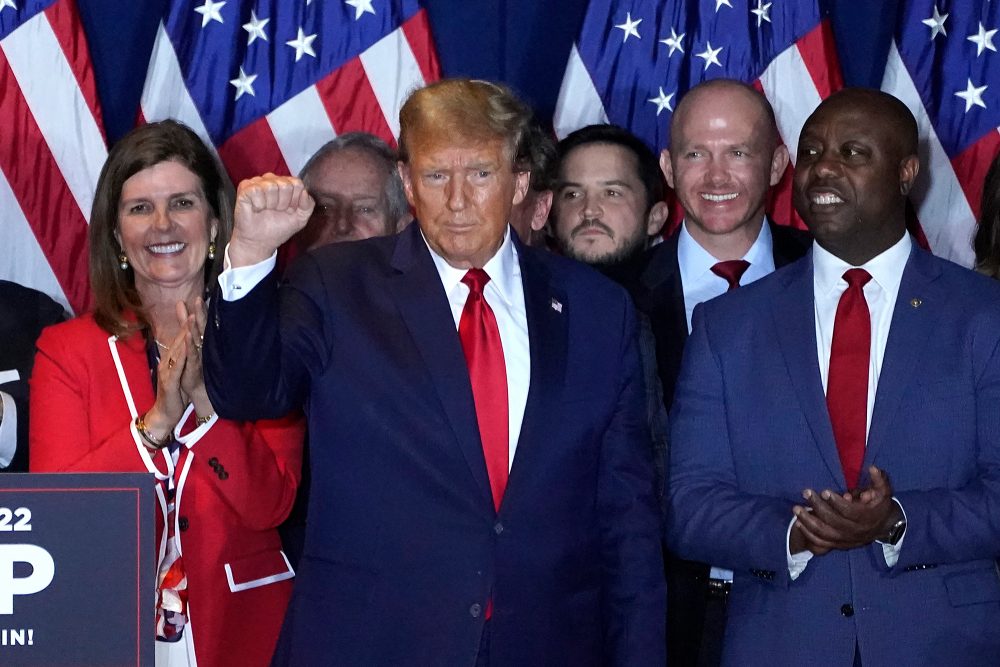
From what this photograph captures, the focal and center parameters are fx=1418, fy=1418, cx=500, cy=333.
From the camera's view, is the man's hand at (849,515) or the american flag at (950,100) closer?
the man's hand at (849,515)

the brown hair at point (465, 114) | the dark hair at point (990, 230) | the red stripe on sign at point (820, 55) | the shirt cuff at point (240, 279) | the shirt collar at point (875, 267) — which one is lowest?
the shirt cuff at point (240, 279)

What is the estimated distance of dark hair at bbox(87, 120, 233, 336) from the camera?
3139mm

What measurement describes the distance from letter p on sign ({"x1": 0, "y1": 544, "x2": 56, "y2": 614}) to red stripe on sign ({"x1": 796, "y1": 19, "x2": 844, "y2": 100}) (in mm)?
3228

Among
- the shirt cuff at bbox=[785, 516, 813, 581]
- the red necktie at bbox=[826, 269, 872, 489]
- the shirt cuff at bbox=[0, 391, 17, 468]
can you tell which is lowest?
the shirt cuff at bbox=[785, 516, 813, 581]

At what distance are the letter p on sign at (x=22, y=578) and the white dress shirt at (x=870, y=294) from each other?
148 centimetres

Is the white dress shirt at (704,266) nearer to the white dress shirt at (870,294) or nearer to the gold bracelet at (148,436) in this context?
the white dress shirt at (870,294)

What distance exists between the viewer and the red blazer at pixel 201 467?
2.87m

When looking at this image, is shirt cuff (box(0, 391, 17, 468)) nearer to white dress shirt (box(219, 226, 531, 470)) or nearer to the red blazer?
the red blazer

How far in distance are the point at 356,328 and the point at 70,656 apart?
800 mm

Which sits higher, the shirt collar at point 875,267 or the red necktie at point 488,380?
the shirt collar at point 875,267

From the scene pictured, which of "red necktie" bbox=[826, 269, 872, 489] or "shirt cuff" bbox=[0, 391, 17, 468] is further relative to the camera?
"shirt cuff" bbox=[0, 391, 17, 468]

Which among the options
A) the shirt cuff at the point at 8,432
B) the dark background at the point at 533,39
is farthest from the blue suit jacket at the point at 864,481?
the dark background at the point at 533,39

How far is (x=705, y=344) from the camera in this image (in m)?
2.80

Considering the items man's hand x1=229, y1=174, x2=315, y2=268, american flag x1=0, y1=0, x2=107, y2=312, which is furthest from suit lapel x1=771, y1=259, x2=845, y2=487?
american flag x1=0, y1=0, x2=107, y2=312
